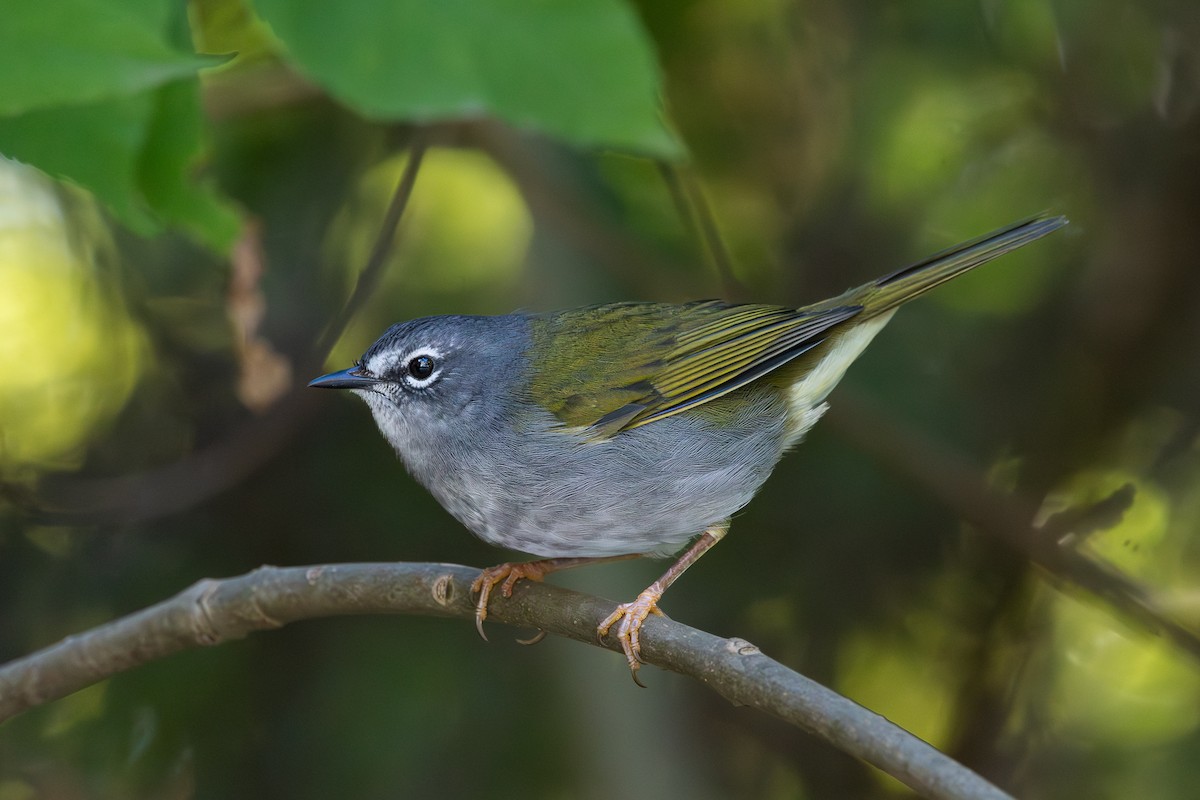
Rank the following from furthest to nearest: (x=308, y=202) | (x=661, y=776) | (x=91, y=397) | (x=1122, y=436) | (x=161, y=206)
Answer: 1. (x=308, y=202)
2. (x=91, y=397)
3. (x=1122, y=436)
4. (x=661, y=776)
5. (x=161, y=206)

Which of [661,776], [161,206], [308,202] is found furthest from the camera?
[308,202]

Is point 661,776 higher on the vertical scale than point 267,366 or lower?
lower

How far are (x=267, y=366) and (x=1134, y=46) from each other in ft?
13.7

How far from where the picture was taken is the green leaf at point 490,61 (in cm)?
271

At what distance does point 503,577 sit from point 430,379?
0.74 m

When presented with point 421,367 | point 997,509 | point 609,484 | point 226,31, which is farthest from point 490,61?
point 226,31

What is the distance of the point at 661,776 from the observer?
4840 millimetres

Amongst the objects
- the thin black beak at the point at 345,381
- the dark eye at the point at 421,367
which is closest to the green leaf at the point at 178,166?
the thin black beak at the point at 345,381

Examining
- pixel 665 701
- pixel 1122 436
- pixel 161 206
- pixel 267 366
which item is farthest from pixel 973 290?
pixel 161 206

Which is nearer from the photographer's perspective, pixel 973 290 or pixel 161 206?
pixel 161 206

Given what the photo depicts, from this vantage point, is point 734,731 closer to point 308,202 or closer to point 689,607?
point 689,607

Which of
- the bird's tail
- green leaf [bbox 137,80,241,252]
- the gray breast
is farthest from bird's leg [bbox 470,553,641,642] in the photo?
green leaf [bbox 137,80,241,252]

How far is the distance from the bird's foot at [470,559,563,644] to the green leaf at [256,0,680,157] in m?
1.29

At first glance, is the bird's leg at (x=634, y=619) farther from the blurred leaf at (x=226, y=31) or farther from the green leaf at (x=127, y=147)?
the blurred leaf at (x=226, y=31)
